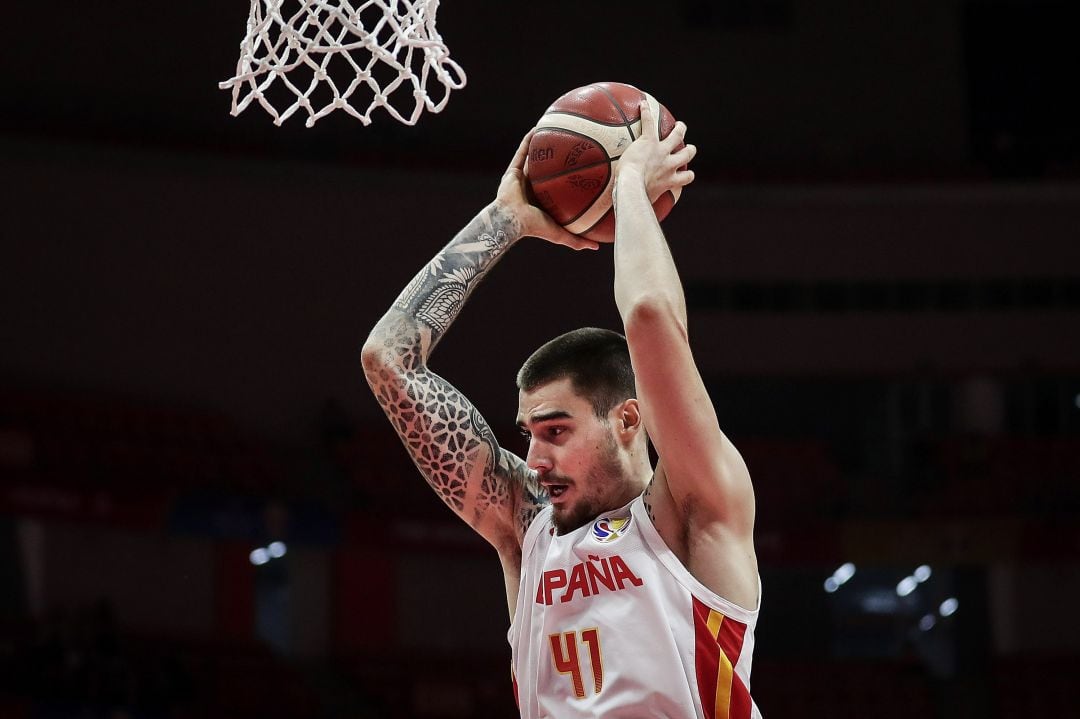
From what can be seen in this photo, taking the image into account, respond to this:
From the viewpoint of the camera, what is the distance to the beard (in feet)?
8.28

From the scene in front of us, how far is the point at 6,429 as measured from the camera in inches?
420

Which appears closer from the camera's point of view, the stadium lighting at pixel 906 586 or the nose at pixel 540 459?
the nose at pixel 540 459

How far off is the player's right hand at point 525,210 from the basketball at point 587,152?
0.07 ft

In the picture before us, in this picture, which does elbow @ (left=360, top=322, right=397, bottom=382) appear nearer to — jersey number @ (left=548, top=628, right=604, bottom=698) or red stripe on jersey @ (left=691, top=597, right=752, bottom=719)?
jersey number @ (left=548, top=628, right=604, bottom=698)

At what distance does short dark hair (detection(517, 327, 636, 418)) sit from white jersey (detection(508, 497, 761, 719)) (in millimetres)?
220

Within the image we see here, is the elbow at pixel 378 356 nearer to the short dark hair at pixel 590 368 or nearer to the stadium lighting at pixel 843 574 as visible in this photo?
the short dark hair at pixel 590 368

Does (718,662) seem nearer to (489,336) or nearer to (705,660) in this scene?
(705,660)

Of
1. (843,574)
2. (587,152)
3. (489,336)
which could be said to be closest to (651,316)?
(587,152)

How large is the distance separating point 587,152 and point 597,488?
70 cm

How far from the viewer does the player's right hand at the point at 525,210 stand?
2.80 m

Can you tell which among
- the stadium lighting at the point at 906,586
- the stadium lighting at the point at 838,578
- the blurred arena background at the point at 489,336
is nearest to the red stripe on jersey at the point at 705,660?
the blurred arena background at the point at 489,336

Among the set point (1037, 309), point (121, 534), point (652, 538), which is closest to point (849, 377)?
point (1037, 309)

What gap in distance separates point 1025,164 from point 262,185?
8.57m

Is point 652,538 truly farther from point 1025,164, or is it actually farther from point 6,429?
point 1025,164
